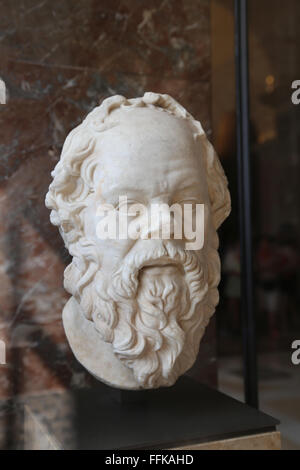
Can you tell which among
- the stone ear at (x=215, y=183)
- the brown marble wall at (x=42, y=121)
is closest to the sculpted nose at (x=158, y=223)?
the stone ear at (x=215, y=183)

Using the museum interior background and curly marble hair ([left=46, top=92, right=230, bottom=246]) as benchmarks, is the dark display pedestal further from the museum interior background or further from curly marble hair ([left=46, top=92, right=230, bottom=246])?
curly marble hair ([left=46, top=92, right=230, bottom=246])

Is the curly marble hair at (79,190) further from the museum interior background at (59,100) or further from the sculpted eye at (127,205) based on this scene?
the museum interior background at (59,100)

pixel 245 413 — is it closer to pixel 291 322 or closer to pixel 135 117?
pixel 135 117

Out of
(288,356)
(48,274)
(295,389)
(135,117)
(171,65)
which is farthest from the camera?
(288,356)

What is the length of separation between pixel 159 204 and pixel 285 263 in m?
3.40

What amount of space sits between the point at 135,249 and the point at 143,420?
0.67m

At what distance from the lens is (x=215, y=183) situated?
7.16 feet

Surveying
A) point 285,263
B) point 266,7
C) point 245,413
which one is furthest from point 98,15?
point 285,263

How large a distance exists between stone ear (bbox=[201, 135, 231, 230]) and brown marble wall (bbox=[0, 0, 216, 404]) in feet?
2.94

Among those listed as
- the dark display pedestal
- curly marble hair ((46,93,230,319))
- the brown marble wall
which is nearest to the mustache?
curly marble hair ((46,93,230,319))

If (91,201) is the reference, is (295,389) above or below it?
below

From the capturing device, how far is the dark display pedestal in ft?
6.15

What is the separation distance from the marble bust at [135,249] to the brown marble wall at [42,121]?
2.05 ft

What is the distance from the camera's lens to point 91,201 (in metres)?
2.00
